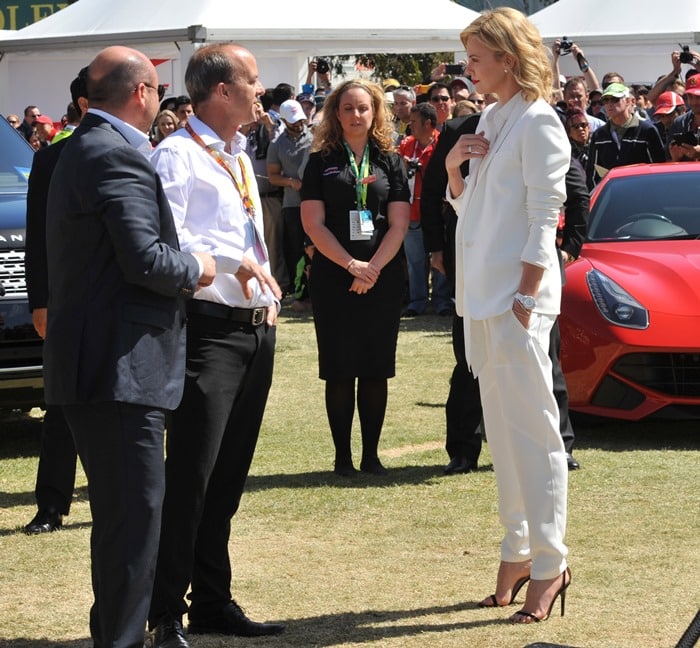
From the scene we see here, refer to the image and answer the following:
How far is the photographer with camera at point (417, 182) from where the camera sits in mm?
14352

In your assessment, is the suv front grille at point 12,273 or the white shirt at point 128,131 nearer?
the white shirt at point 128,131

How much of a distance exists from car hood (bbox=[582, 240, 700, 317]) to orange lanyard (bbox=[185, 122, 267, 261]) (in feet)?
13.4

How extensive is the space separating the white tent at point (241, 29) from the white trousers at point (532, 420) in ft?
44.6

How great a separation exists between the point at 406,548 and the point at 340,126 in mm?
2660

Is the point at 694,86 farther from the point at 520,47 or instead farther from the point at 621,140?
the point at 520,47

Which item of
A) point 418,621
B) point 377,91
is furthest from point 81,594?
point 377,91

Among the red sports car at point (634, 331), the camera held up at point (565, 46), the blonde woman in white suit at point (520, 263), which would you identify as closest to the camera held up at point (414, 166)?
the red sports car at point (634, 331)

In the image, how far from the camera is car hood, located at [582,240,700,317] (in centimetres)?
831

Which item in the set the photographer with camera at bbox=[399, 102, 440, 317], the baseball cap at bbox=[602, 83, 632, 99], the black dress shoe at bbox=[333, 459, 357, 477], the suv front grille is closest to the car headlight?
the black dress shoe at bbox=[333, 459, 357, 477]

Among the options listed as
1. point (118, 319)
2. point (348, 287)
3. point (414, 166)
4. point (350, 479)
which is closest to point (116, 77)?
point (118, 319)

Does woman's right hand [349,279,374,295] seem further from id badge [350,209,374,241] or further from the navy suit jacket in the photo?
the navy suit jacket

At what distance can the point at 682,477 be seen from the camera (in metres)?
7.37

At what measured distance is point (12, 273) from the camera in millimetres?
7930

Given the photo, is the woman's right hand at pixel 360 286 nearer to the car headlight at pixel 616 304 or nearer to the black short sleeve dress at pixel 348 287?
the black short sleeve dress at pixel 348 287
